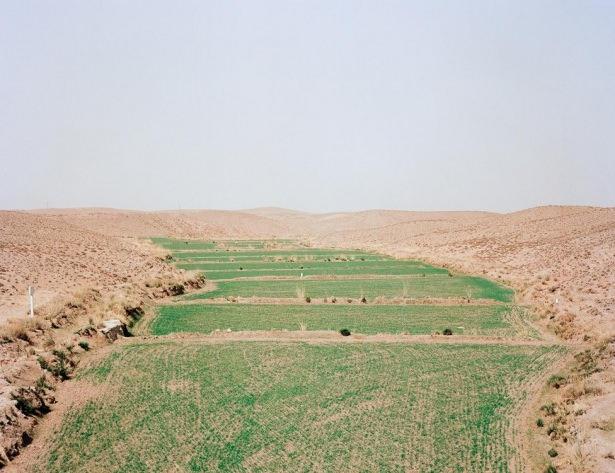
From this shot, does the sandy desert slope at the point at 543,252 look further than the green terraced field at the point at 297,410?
Yes

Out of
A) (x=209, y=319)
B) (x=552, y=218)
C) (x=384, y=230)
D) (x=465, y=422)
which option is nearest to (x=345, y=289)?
(x=209, y=319)

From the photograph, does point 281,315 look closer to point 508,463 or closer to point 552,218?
point 508,463

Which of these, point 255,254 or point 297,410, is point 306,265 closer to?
point 255,254

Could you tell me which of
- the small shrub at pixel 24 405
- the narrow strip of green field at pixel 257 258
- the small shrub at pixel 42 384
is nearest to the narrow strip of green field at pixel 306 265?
the narrow strip of green field at pixel 257 258

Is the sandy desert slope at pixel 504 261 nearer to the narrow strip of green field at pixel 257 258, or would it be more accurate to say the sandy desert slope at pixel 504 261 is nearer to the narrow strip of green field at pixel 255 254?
the narrow strip of green field at pixel 257 258

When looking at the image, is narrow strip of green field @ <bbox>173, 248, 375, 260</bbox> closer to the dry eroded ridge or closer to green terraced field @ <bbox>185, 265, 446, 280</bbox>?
green terraced field @ <bbox>185, 265, 446, 280</bbox>
